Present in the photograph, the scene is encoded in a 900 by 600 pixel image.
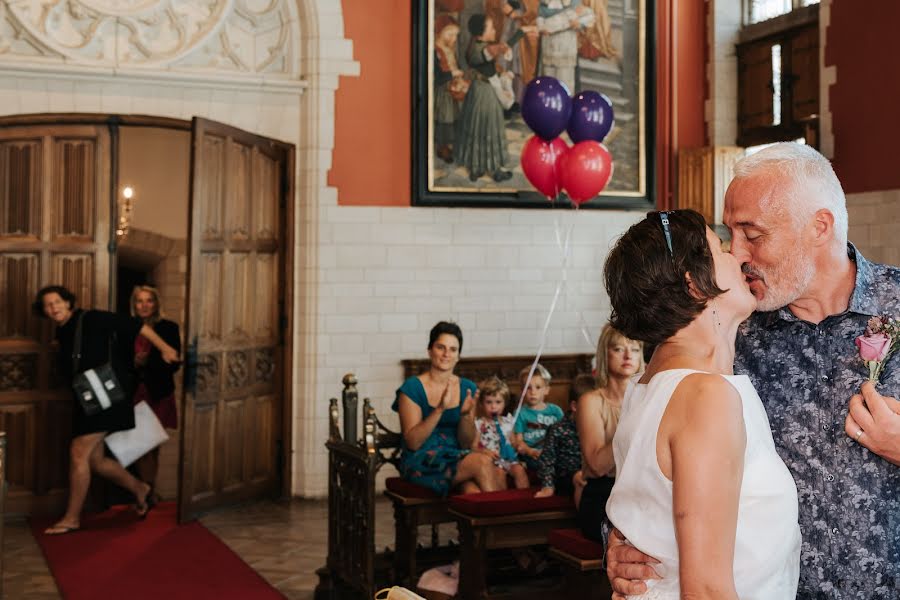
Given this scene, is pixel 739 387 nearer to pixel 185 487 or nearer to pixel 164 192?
pixel 185 487

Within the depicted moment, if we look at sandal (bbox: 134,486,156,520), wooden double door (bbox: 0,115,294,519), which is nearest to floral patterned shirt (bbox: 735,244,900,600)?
wooden double door (bbox: 0,115,294,519)

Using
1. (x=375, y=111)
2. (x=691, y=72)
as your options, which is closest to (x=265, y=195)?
(x=375, y=111)

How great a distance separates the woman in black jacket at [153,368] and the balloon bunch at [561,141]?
3.24 metres

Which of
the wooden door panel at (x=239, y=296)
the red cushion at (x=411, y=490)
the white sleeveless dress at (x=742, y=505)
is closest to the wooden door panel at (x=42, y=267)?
the wooden door panel at (x=239, y=296)

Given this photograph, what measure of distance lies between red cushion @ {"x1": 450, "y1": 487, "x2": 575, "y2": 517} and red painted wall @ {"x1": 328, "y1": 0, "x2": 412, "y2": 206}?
4.31 meters

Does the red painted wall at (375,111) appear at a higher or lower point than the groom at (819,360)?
higher

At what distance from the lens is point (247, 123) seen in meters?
8.97

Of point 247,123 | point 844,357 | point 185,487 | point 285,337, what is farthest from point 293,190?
point 844,357

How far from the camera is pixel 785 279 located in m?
2.46

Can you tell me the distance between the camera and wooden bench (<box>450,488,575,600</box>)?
5160 millimetres

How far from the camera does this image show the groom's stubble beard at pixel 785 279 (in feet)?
8.03

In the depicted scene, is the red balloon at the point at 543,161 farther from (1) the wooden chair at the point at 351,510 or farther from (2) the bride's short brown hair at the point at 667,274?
(2) the bride's short brown hair at the point at 667,274

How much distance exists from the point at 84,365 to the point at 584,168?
161 inches

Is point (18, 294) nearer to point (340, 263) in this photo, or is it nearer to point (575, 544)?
point (340, 263)
